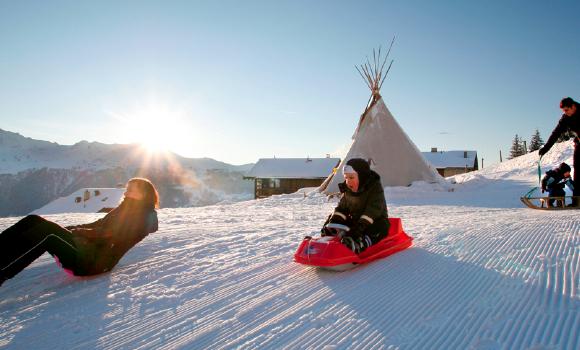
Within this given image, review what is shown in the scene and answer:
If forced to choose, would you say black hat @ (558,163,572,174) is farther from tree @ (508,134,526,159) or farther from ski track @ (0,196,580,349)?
tree @ (508,134,526,159)

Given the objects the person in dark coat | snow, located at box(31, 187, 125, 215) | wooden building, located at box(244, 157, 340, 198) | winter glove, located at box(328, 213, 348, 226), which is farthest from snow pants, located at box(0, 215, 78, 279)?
snow, located at box(31, 187, 125, 215)

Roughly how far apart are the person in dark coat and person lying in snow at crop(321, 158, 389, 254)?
175 centimetres

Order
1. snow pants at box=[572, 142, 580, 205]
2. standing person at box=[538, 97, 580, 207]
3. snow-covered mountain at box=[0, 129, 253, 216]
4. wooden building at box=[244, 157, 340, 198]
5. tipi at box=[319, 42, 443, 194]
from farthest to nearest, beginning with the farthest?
snow-covered mountain at box=[0, 129, 253, 216] < wooden building at box=[244, 157, 340, 198] < tipi at box=[319, 42, 443, 194] < snow pants at box=[572, 142, 580, 205] < standing person at box=[538, 97, 580, 207]

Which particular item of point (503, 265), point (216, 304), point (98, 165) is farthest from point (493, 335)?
point (98, 165)

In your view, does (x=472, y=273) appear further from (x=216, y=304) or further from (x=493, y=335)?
(x=216, y=304)

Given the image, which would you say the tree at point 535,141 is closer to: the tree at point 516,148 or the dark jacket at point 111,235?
the tree at point 516,148

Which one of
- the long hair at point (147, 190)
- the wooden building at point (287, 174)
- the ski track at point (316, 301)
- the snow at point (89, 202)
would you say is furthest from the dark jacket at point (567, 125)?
the snow at point (89, 202)

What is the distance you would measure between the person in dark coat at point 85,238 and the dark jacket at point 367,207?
1.84 metres

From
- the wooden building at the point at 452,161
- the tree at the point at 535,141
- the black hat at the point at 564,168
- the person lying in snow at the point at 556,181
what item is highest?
the tree at the point at 535,141

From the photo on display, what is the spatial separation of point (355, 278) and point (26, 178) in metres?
64.3

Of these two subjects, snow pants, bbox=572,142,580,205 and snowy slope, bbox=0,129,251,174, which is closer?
snow pants, bbox=572,142,580,205

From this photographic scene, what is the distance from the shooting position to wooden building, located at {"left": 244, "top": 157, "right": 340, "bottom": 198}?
2781cm

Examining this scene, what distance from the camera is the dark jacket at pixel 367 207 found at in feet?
10.2

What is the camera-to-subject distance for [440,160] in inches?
1315
